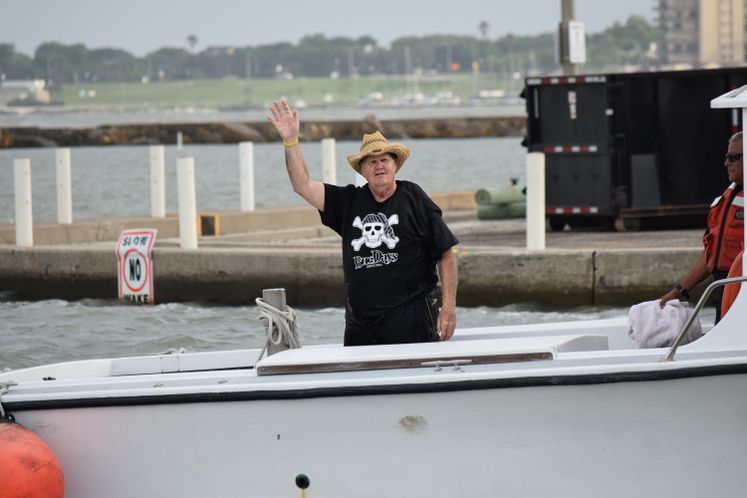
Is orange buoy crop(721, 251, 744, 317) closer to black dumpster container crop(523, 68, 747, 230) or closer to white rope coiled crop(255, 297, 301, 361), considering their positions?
white rope coiled crop(255, 297, 301, 361)

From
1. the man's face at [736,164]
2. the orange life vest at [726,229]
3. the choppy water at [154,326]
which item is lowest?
the choppy water at [154,326]

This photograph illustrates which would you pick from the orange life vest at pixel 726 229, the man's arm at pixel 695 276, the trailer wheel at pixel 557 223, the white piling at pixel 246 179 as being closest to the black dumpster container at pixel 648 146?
the trailer wheel at pixel 557 223

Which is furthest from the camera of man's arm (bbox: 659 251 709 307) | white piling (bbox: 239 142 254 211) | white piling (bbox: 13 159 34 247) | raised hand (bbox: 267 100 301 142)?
white piling (bbox: 239 142 254 211)

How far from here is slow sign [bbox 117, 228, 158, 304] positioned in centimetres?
1502

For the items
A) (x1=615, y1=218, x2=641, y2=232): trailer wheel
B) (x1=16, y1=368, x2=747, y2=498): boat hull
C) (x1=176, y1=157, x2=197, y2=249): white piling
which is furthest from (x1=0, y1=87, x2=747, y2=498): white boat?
(x1=615, y1=218, x2=641, y2=232): trailer wheel

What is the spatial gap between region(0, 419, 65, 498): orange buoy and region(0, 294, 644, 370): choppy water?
20.0 ft

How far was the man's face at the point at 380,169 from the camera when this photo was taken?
24.1 ft

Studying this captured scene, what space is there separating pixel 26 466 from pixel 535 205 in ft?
29.1

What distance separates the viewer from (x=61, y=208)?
1909 cm

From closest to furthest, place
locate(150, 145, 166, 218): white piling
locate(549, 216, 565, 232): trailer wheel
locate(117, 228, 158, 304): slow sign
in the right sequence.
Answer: locate(117, 228, 158, 304): slow sign → locate(549, 216, 565, 232): trailer wheel → locate(150, 145, 166, 218): white piling

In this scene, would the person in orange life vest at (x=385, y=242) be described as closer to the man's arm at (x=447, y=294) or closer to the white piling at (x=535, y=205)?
the man's arm at (x=447, y=294)

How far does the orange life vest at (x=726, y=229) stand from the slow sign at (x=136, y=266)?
27.0 feet

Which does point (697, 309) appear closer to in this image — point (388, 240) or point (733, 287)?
point (733, 287)

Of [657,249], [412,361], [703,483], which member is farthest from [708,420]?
[657,249]
